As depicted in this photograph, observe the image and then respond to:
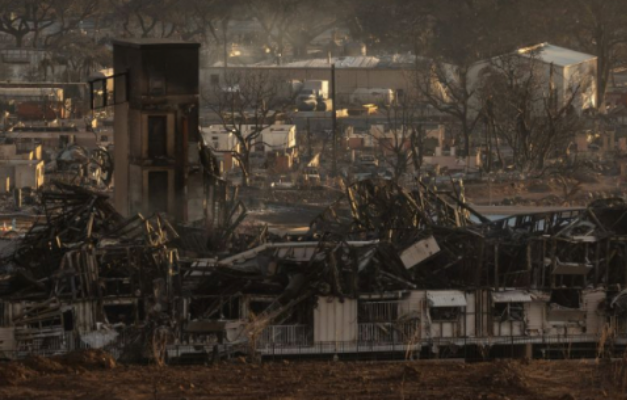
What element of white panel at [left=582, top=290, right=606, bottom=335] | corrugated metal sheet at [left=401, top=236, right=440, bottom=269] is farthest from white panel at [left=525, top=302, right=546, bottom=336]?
corrugated metal sheet at [left=401, top=236, right=440, bottom=269]

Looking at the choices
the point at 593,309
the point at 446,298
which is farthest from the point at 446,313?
the point at 593,309

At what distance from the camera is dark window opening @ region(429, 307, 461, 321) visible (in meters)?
20.7

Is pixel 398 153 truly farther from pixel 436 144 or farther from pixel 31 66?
pixel 31 66

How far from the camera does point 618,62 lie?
59562mm

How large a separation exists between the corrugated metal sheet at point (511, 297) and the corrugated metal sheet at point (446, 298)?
0.35 m

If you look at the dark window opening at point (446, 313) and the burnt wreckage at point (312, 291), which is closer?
the burnt wreckage at point (312, 291)

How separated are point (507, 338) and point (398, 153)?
15.8 meters

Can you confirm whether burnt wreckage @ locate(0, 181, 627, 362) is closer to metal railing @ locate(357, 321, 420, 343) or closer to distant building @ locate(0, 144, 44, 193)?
metal railing @ locate(357, 321, 420, 343)

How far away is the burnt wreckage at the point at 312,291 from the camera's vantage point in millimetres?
20031

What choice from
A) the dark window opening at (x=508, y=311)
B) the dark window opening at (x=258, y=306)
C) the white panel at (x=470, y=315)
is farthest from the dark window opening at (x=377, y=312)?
the dark window opening at (x=508, y=311)

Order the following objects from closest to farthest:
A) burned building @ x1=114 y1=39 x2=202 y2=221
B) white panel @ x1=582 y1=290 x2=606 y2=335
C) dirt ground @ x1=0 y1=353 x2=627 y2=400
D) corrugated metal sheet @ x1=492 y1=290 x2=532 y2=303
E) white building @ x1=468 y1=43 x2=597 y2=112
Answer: dirt ground @ x1=0 y1=353 x2=627 y2=400
corrugated metal sheet @ x1=492 y1=290 x2=532 y2=303
white panel @ x1=582 y1=290 x2=606 y2=335
burned building @ x1=114 y1=39 x2=202 y2=221
white building @ x1=468 y1=43 x2=597 y2=112

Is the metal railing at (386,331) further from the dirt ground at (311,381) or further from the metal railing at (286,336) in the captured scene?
the dirt ground at (311,381)

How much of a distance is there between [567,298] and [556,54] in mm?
31044

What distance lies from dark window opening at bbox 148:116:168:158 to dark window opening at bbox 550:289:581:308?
5.76 metres
